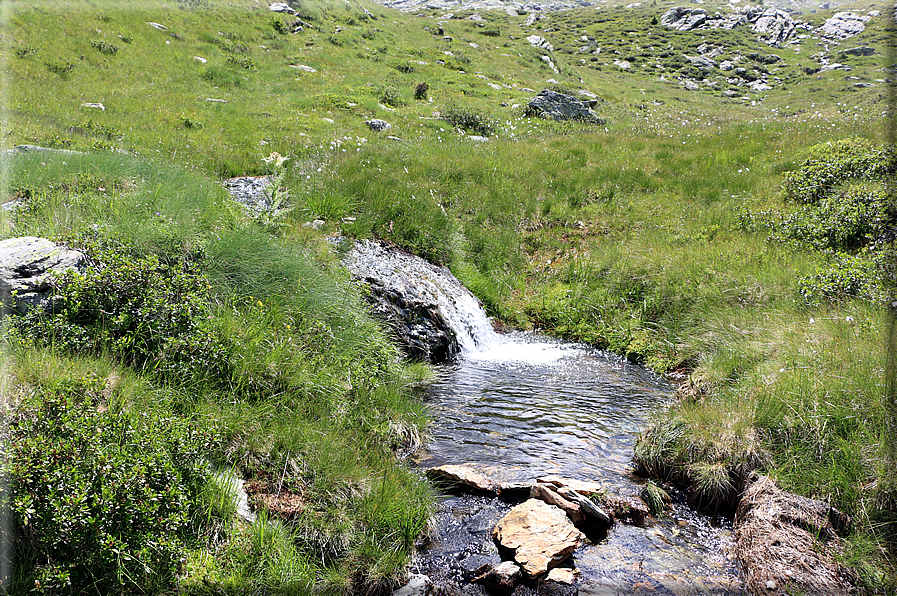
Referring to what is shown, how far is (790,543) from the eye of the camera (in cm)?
414

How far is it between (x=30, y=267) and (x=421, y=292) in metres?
6.32

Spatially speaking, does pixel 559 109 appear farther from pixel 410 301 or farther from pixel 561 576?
pixel 561 576

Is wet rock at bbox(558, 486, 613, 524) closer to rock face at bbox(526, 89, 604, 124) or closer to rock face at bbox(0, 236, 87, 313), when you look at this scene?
rock face at bbox(0, 236, 87, 313)

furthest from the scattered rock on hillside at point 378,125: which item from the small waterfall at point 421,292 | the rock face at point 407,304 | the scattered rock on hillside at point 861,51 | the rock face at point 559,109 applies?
the scattered rock on hillside at point 861,51

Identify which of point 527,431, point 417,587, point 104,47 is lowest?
point 527,431

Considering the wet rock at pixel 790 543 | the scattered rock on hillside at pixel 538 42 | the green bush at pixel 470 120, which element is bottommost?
the wet rock at pixel 790 543

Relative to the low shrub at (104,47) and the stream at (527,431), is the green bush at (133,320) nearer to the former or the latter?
the stream at (527,431)

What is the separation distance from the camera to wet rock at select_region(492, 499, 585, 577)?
13.6 feet

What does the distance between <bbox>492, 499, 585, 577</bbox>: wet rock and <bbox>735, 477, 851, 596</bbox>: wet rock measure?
4.83ft

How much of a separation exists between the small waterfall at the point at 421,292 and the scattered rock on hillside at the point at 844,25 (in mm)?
111808

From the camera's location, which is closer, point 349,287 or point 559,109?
point 349,287

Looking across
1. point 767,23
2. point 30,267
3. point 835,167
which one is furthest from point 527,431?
point 767,23

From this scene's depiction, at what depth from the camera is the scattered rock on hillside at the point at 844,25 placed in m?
86.4

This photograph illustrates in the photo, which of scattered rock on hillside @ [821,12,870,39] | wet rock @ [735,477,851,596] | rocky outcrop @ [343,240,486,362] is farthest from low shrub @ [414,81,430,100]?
scattered rock on hillside @ [821,12,870,39]
